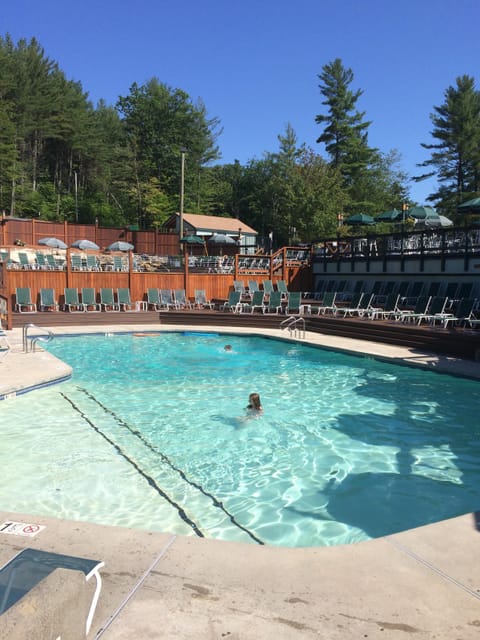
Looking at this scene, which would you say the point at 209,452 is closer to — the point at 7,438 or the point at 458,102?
the point at 7,438

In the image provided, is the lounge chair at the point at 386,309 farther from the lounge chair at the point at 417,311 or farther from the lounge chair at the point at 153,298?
the lounge chair at the point at 153,298

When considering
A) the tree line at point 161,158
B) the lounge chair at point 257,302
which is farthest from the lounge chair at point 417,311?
the tree line at point 161,158

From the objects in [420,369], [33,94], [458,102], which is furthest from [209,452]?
[33,94]

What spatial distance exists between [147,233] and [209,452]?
2776cm

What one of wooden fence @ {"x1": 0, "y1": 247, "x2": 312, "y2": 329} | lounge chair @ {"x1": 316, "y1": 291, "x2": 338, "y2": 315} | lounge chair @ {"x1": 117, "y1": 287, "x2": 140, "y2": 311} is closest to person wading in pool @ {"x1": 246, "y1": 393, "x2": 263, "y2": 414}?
lounge chair @ {"x1": 316, "y1": 291, "x2": 338, "y2": 315}

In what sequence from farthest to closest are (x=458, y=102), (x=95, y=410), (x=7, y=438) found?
(x=458, y=102) < (x=95, y=410) < (x=7, y=438)

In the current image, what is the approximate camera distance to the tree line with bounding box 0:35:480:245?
39.6 m

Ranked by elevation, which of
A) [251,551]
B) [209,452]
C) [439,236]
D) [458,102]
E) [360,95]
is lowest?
[209,452]

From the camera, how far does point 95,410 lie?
7.91 meters

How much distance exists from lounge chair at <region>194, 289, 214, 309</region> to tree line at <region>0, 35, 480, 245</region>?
1483 centimetres

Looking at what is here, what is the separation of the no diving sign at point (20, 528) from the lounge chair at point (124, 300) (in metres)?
16.6

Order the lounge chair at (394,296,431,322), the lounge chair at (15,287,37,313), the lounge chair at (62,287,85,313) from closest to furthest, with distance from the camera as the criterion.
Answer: the lounge chair at (394,296,431,322), the lounge chair at (15,287,37,313), the lounge chair at (62,287,85,313)

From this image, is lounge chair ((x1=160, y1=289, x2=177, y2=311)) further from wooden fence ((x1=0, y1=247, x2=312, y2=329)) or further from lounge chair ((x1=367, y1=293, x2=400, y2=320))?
lounge chair ((x1=367, y1=293, x2=400, y2=320))

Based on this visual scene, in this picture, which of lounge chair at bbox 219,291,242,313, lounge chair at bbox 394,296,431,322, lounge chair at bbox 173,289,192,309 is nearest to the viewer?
lounge chair at bbox 394,296,431,322
